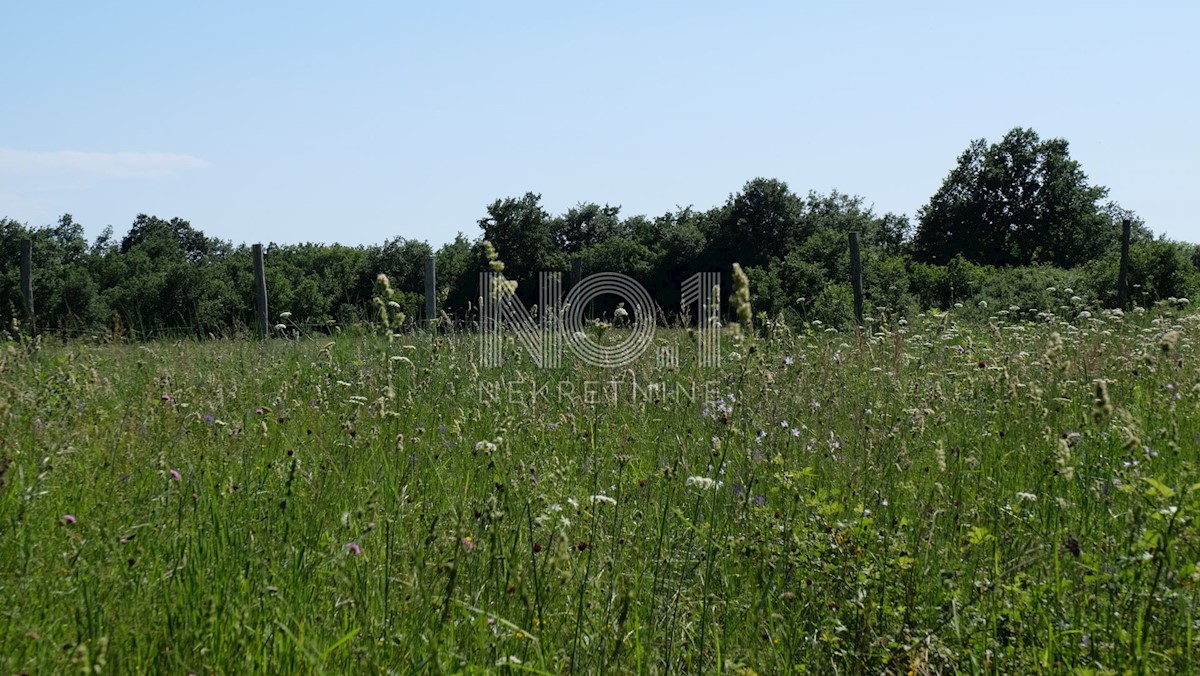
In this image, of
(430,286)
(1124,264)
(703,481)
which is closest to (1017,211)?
(1124,264)

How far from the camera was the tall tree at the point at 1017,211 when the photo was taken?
39.2m

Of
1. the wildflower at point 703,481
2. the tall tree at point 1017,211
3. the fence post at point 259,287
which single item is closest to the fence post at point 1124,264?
the fence post at point 259,287

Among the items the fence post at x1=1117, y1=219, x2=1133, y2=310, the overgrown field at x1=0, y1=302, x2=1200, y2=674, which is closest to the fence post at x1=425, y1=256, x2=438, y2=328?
the overgrown field at x1=0, y1=302, x2=1200, y2=674

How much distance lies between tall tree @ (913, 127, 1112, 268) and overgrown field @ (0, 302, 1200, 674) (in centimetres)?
3895

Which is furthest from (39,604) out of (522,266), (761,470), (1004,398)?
(522,266)

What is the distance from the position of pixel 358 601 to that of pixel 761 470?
6.14 ft

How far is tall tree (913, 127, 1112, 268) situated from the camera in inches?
1543

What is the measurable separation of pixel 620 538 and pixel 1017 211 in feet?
141

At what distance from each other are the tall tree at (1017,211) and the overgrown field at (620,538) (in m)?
39.0

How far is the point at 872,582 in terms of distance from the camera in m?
2.32

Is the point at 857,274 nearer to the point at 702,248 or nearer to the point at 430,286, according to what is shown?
the point at 430,286

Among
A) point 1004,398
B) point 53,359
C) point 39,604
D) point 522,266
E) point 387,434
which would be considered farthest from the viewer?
point 522,266

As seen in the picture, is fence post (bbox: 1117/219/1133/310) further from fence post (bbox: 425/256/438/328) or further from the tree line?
fence post (bbox: 425/256/438/328)

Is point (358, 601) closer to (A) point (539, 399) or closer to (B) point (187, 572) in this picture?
(B) point (187, 572)
